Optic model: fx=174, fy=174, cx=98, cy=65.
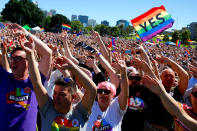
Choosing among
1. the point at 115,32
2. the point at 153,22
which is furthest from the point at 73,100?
the point at 115,32

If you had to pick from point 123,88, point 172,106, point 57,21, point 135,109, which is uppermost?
point 57,21

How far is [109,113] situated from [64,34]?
8.85 ft

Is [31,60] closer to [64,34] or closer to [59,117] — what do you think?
[59,117]

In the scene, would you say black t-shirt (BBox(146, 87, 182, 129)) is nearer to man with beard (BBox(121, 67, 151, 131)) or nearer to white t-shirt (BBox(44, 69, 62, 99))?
man with beard (BBox(121, 67, 151, 131))

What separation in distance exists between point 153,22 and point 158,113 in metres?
3.52

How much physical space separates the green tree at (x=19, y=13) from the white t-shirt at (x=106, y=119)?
65921 millimetres

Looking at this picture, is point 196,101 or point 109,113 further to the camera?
point 109,113

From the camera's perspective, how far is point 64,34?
14.4 ft

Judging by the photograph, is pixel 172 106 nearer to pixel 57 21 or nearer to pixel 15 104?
pixel 15 104

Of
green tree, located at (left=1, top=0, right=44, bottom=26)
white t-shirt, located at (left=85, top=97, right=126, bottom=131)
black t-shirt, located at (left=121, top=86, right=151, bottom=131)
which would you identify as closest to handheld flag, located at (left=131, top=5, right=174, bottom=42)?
black t-shirt, located at (left=121, top=86, right=151, bottom=131)

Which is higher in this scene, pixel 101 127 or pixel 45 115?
pixel 45 115

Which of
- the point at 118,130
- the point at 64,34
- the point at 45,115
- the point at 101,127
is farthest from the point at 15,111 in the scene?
the point at 64,34

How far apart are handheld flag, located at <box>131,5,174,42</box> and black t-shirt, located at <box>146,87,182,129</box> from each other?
9.90 feet

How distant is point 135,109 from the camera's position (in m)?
2.73
